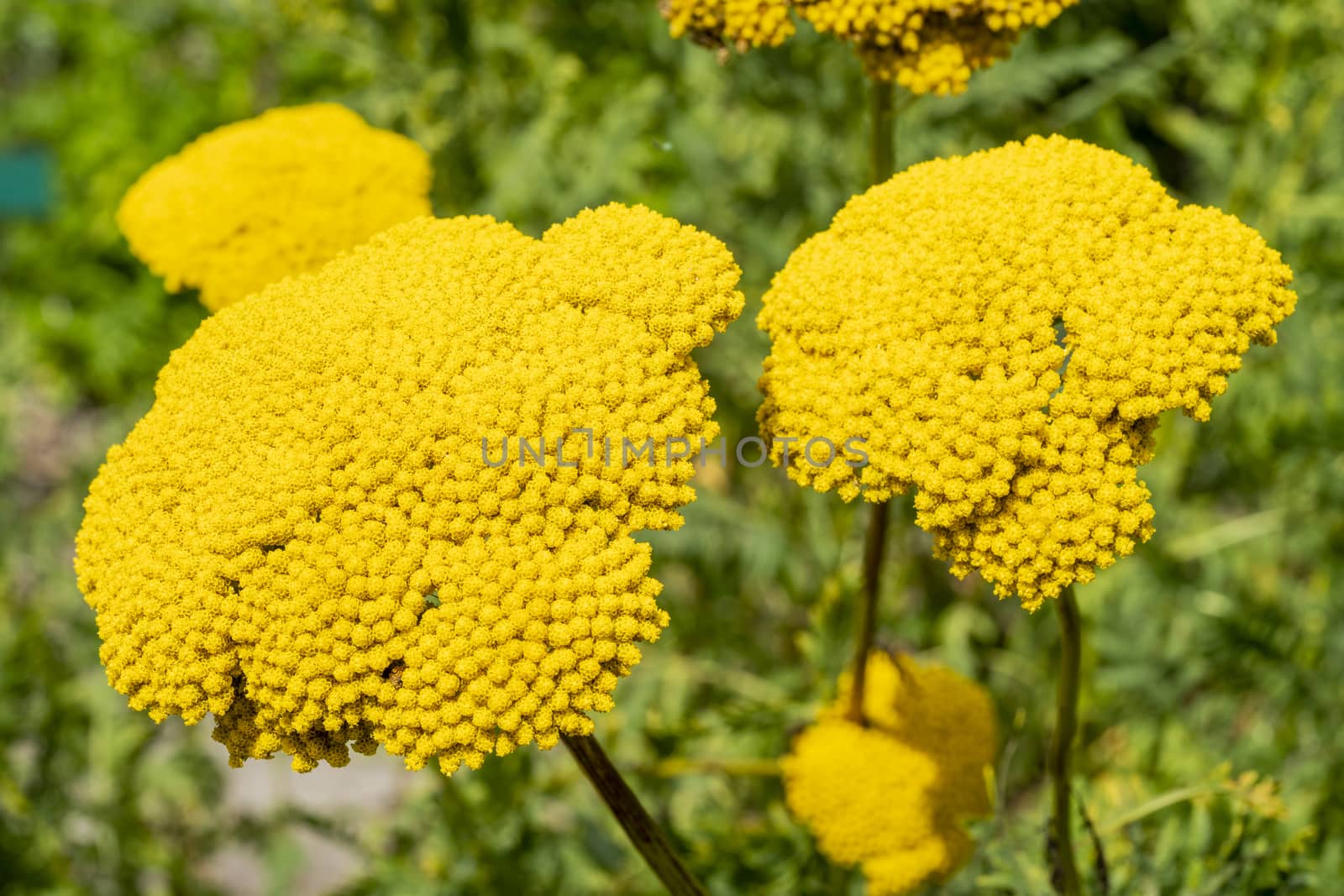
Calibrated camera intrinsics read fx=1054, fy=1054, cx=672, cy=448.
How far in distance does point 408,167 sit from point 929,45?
121 cm

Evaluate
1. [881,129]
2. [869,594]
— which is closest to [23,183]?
[881,129]

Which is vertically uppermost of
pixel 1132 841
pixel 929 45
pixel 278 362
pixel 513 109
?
pixel 929 45

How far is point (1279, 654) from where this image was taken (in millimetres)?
3236

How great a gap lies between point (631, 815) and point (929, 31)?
1.47 meters

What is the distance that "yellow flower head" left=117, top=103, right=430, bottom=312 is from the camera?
2307mm

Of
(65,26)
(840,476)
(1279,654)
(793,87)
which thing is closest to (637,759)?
(1279,654)

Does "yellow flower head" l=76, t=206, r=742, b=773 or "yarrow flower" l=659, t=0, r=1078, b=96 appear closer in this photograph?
"yellow flower head" l=76, t=206, r=742, b=773

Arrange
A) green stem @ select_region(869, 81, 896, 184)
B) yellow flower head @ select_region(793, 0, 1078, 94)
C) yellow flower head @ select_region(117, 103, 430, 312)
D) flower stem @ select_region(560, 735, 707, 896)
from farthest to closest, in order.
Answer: yellow flower head @ select_region(117, 103, 430, 312) → green stem @ select_region(869, 81, 896, 184) → yellow flower head @ select_region(793, 0, 1078, 94) → flower stem @ select_region(560, 735, 707, 896)

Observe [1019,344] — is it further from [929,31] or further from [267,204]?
[267,204]

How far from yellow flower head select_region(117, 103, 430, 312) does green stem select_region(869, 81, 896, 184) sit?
103 cm

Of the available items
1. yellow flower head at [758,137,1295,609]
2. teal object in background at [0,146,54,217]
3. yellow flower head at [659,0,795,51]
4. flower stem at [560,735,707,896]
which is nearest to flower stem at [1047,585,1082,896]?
yellow flower head at [758,137,1295,609]

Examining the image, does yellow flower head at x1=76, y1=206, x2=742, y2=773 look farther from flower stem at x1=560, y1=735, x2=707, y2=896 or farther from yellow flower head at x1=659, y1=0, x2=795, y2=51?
yellow flower head at x1=659, y1=0, x2=795, y2=51

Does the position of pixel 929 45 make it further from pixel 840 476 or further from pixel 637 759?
pixel 637 759

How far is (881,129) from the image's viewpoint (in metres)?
2.07
